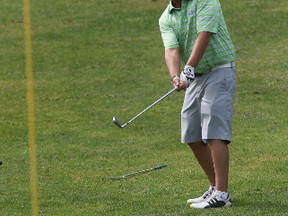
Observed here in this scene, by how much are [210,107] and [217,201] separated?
83cm

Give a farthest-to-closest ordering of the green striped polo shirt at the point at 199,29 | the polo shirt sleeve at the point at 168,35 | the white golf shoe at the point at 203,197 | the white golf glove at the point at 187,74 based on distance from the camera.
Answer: the white golf shoe at the point at 203,197 < the polo shirt sleeve at the point at 168,35 < the green striped polo shirt at the point at 199,29 < the white golf glove at the point at 187,74

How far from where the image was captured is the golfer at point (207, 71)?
30.5ft

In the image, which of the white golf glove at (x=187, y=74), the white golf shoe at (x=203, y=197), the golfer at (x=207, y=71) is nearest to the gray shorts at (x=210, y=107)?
the golfer at (x=207, y=71)

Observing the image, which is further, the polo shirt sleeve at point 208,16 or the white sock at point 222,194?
the white sock at point 222,194

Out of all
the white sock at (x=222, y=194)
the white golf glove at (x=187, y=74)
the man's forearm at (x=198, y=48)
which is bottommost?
the white sock at (x=222, y=194)

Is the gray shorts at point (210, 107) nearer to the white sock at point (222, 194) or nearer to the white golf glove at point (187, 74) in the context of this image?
the white golf glove at point (187, 74)

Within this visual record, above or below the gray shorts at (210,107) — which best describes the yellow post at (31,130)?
below

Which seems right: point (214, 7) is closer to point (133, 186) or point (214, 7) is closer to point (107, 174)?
point (133, 186)

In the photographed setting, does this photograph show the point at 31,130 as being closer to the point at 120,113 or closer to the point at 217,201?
the point at 120,113

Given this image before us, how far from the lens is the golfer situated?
9281 millimetres

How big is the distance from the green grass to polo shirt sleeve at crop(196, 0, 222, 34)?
1.60 metres

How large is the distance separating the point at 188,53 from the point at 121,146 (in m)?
4.60

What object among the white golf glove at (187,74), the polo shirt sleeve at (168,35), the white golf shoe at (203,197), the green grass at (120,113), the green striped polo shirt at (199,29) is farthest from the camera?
the green grass at (120,113)

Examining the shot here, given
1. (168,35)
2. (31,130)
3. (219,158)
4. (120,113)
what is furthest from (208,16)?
(120,113)
